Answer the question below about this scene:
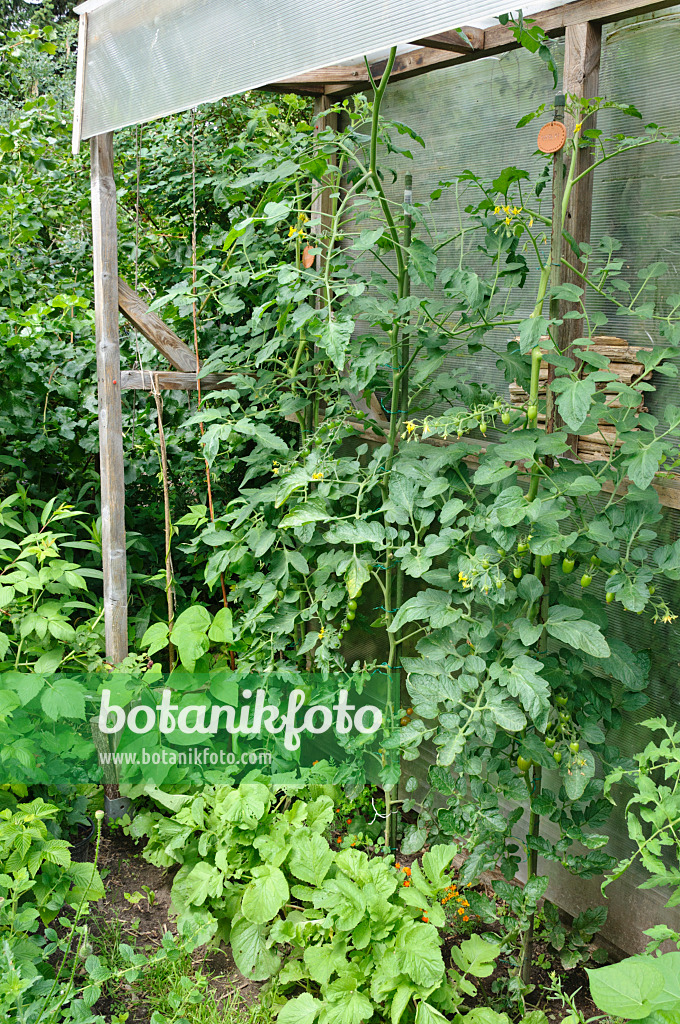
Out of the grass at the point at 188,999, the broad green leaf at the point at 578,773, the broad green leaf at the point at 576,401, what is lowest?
the grass at the point at 188,999

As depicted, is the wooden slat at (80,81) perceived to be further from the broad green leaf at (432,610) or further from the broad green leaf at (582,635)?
the broad green leaf at (582,635)

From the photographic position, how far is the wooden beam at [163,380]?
2477 mm

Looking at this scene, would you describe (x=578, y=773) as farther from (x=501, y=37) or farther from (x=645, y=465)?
(x=501, y=37)

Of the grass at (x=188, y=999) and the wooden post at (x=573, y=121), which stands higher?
the wooden post at (x=573, y=121)

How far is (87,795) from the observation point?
254 centimetres

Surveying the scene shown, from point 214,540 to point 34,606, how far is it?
0.60m

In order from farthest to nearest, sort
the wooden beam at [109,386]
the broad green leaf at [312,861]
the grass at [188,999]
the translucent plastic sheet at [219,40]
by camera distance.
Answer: the wooden beam at [109,386]
the broad green leaf at [312,861]
the grass at [188,999]
the translucent plastic sheet at [219,40]

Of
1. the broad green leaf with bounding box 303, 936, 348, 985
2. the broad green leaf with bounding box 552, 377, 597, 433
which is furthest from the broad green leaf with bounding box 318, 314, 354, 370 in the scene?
the broad green leaf with bounding box 303, 936, 348, 985

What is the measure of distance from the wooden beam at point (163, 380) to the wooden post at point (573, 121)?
1095 mm

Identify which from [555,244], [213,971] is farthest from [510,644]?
[213,971]

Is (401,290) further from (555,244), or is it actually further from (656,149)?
(656,149)

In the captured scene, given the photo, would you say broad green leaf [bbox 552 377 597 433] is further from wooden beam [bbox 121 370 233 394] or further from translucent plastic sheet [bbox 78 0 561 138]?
wooden beam [bbox 121 370 233 394]

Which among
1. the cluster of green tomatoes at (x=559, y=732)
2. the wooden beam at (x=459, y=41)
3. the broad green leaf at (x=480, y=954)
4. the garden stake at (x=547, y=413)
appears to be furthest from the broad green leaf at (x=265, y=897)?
the wooden beam at (x=459, y=41)

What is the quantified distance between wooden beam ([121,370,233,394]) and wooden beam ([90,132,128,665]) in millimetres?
37
